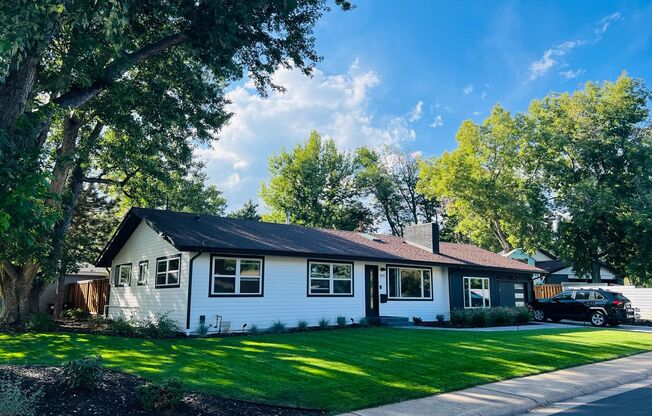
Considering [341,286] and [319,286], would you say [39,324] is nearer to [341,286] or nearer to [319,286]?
[319,286]

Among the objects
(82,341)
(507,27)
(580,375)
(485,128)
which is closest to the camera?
(580,375)

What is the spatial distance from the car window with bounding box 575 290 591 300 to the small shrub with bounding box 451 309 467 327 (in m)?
Result: 5.68

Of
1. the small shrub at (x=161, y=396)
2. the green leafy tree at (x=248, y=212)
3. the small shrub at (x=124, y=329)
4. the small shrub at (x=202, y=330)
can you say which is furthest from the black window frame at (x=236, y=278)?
the green leafy tree at (x=248, y=212)

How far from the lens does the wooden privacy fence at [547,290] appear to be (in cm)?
2650

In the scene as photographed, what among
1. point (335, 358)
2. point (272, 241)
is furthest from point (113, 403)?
point (272, 241)

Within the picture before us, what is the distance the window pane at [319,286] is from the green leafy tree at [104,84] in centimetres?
742

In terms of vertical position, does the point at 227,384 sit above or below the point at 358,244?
below

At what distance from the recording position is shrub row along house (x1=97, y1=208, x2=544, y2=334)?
1508 cm

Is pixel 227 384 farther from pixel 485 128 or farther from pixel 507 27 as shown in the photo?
pixel 485 128

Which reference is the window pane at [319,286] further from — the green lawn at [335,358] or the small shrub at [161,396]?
the small shrub at [161,396]

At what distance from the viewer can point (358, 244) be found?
20.8 metres

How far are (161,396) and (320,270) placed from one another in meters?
12.3

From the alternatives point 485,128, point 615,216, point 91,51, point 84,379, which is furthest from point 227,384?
point 485,128

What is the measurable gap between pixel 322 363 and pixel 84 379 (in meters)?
4.47
